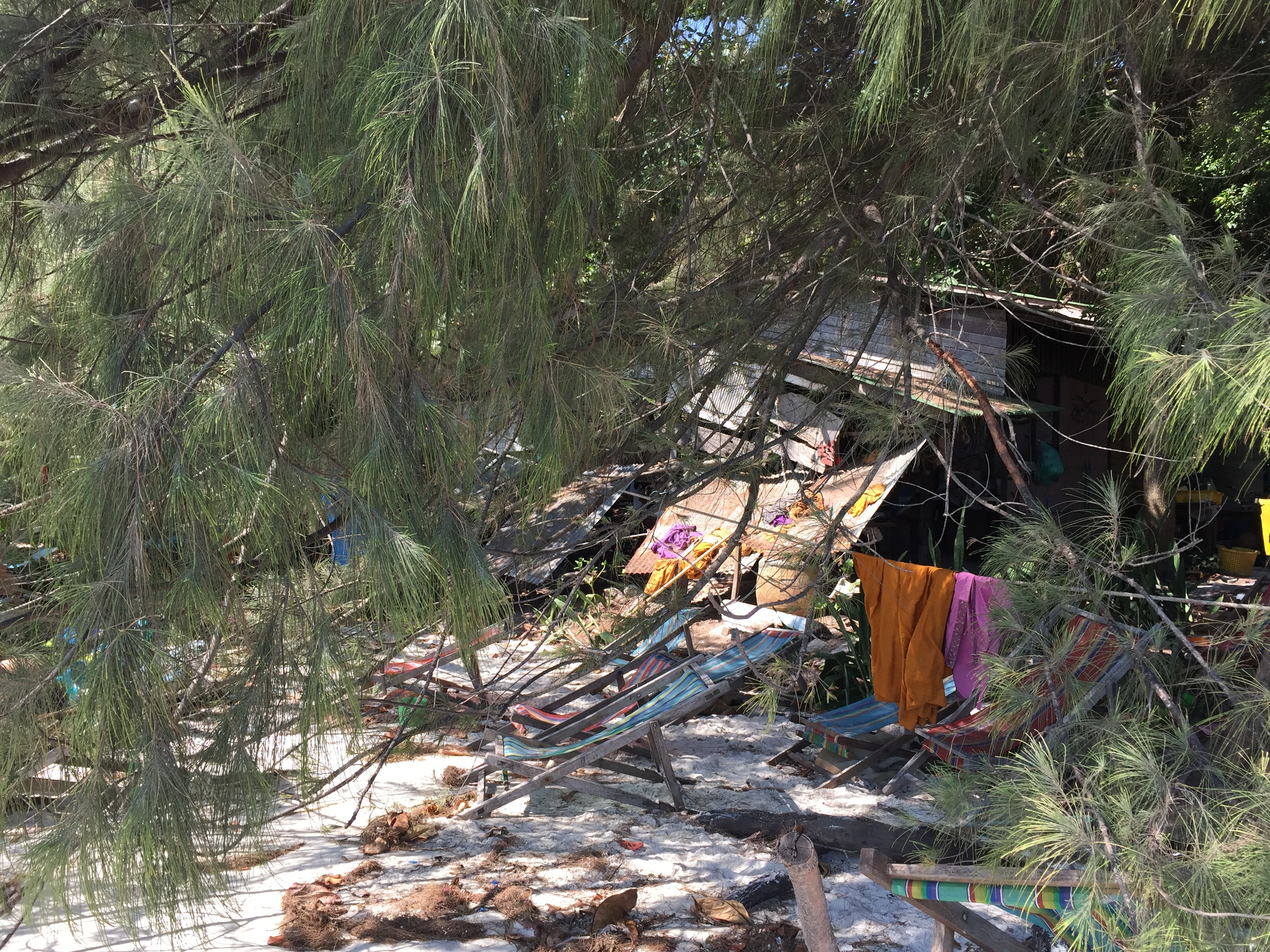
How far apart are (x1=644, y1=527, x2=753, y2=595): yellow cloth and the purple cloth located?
0.19ft

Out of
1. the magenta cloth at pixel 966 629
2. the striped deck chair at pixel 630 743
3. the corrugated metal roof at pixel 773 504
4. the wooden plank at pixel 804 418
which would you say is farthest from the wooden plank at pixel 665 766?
the wooden plank at pixel 804 418

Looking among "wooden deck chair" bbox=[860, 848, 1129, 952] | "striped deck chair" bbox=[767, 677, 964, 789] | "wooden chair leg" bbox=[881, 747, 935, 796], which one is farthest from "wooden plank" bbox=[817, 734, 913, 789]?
"wooden deck chair" bbox=[860, 848, 1129, 952]

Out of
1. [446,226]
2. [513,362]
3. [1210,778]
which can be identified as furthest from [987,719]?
[446,226]

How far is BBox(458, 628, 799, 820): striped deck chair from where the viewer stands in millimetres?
4234

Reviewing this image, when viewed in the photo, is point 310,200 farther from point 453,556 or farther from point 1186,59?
point 1186,59

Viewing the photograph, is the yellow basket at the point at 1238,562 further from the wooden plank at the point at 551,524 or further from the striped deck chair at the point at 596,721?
the wooden plank at the point at 551,524

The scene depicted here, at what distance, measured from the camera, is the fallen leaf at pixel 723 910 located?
344cm

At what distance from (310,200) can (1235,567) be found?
27.5 ft

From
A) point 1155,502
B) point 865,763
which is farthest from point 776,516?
point 1155,502

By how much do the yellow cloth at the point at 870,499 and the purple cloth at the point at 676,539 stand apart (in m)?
1.18

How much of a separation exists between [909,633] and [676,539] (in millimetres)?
2939

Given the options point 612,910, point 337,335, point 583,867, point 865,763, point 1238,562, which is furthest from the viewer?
point 1238,562

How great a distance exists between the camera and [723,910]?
348cm

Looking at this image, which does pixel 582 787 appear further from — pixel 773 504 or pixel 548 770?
pixel 773 504
